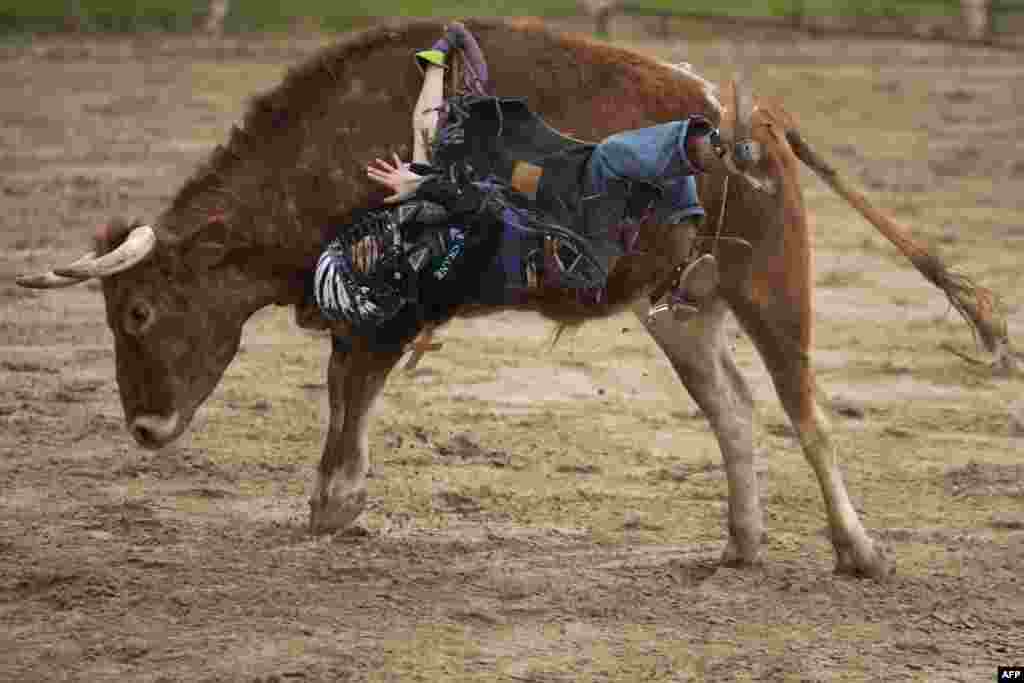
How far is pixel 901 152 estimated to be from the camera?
15250mm

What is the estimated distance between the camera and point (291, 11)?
21.8 metres

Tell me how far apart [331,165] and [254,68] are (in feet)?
42.0

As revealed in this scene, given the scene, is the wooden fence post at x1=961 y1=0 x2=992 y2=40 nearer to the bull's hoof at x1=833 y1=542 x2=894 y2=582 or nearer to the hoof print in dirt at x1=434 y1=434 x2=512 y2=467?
the hoof print in dirt at x1=434 y1=434 x2=512 y2=467

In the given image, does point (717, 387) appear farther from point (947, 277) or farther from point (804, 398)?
point (947, 277)

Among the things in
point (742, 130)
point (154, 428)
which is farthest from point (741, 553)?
point (154, 428)

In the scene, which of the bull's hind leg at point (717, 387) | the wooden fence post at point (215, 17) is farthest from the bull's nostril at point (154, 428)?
the wooden fence post at point (215, 17)

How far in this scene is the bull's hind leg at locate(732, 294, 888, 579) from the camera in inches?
243

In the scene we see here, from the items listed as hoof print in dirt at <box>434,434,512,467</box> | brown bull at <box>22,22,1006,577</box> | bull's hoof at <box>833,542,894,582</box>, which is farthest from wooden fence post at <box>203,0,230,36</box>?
bull's hoof at <box>833,542,894,582</box>

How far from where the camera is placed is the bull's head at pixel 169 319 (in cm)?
609

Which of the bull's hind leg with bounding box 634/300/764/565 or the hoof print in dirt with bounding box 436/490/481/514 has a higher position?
the bull's hind leg with bounding box 634/300/764/565

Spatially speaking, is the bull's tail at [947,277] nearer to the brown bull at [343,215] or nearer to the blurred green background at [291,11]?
the brown bull at [343,215]

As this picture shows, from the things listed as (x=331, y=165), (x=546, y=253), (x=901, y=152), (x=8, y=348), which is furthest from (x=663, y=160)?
(x=901, y=152)

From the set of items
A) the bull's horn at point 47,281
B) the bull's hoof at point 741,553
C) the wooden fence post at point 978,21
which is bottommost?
the wooden fence post at point 978,21

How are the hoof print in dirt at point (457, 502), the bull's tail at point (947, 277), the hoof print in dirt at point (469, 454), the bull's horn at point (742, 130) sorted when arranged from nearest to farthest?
1. the bull's horn at point (742, 130)
2. the bull's tail at point (947, 277)
3. the hoof print in dirt at point (457, 502)
4. the hoof print in dirt at point (469, 454)
